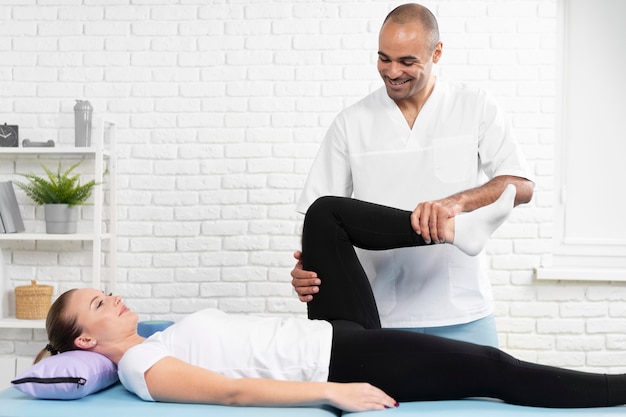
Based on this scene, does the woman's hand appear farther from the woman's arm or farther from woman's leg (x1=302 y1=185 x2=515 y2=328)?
woman's leg (x1=302 y1=185 x2=515 y2=328)

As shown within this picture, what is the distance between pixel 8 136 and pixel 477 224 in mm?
2631

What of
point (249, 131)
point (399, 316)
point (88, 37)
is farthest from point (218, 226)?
point (399, 316)

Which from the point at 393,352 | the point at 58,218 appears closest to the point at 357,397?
the point at 393,352

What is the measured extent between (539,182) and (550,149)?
0.17 m

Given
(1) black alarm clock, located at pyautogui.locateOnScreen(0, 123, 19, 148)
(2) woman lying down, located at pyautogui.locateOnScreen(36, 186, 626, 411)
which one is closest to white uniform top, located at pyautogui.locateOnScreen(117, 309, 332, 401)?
(2) woman lying down, located at pyautogui.locateOnScreen(36, 186, 626, 411)

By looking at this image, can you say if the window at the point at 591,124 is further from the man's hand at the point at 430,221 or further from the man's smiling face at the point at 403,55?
the man's hand at the point at 430,221

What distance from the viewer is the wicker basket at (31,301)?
359 centimetres

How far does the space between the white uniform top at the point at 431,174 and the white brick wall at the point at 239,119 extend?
4.39 ft

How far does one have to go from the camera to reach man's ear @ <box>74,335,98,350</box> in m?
1.97

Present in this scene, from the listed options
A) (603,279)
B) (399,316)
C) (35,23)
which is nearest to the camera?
(399,316)

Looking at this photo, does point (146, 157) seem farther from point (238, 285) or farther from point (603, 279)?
point (603, 279)

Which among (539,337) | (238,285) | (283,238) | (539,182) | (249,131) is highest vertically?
(249,131)

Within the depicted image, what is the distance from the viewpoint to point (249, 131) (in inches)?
145

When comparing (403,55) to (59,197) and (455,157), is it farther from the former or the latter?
(59,197)
